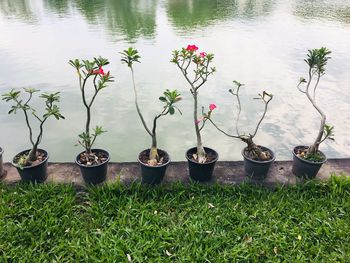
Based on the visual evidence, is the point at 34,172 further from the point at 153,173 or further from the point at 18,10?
the point at 18,10

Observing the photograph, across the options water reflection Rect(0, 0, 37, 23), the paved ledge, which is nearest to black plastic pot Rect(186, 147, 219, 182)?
the paved ledge

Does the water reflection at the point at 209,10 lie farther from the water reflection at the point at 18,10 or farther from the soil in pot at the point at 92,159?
the soil in pot at the point at 92,159

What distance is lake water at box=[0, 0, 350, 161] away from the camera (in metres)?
3.05

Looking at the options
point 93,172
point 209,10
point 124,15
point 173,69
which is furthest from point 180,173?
point 209,10

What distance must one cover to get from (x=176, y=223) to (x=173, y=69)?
3.11m

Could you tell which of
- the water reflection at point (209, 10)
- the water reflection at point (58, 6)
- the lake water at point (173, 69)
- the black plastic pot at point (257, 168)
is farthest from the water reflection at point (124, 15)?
the black plastic pot at point (257, 168)

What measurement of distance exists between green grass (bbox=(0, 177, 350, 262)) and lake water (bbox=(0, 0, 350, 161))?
74 cm

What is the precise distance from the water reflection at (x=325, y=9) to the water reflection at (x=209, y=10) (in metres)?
0.95

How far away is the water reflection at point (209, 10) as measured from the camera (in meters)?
8.07

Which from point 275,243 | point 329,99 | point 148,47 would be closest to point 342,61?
point 329,99

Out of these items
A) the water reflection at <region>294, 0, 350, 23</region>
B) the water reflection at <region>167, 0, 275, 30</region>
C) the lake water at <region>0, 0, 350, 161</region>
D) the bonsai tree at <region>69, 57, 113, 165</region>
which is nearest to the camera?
the bonsai tree at <region>69, 57, 113, 165</region>

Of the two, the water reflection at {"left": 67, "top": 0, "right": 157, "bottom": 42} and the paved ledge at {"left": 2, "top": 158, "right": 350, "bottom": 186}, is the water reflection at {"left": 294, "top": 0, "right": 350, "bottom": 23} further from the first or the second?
the paved ledge at {"left": 2, "top": 158, "right": 350, "bottom": 186}

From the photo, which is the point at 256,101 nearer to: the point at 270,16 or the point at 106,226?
the point at 106,226

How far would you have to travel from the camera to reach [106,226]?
1858 millimetres
